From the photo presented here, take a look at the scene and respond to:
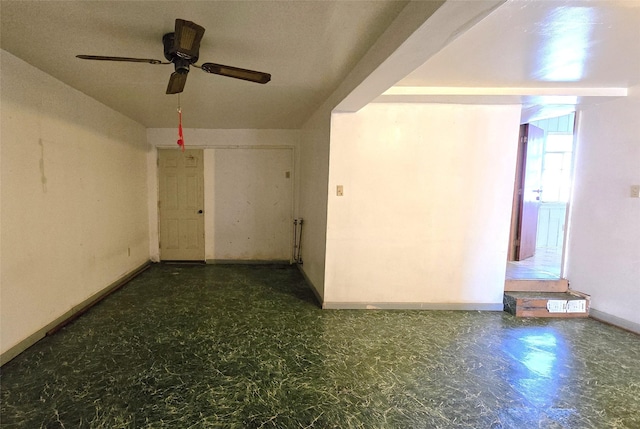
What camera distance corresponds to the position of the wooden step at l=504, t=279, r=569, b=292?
145 inches

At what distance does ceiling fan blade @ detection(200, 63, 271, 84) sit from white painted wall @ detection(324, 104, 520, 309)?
54.9 inches

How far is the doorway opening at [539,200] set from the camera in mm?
4355

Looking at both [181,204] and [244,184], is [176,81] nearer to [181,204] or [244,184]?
[244,184]

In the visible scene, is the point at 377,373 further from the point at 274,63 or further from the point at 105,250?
the point at 105,250

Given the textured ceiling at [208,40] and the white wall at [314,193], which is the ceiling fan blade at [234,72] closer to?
the textured ceiling at [208,40]

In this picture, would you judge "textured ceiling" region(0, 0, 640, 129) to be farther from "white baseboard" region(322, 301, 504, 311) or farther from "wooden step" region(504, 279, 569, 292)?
"white baseboard" region(322, 301, 504, 311)

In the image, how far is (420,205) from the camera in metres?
3.47

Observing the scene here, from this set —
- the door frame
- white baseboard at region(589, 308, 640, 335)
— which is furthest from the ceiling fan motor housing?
white baseboard at region(589, 308, 640, 335)

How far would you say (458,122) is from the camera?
11.1ft

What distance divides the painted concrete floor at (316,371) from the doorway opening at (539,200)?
4.45 ft

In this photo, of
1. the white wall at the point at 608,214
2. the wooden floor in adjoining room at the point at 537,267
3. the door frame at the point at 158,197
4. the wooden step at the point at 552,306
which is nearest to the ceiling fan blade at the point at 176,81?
the door frame at the point at 158,197

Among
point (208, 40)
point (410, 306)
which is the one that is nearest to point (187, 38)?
point (208, 40)

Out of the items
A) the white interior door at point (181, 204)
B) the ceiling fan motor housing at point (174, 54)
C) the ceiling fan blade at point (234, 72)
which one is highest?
the ceiling fan motor housing at point (174, 54)

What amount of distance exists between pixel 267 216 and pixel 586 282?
456 centimetres
